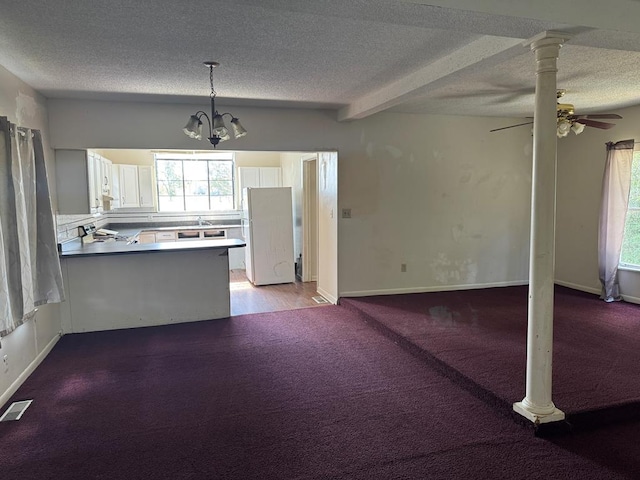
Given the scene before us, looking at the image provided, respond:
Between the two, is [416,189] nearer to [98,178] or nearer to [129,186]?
[98,178]

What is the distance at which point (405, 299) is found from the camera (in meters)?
5.06

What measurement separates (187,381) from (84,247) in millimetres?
2185

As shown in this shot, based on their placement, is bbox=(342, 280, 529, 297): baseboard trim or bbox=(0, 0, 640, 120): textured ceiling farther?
bbox=(342, 280, 529, 297): baseboard trim

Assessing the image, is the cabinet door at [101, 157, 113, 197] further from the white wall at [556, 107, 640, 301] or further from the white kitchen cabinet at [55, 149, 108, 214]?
the white wall at [556, 107, 640, 301]

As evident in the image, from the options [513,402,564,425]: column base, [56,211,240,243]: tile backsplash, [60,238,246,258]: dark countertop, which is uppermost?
[56,211,240,243]: tile backsplash

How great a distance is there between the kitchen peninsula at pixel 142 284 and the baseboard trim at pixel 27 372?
386mm

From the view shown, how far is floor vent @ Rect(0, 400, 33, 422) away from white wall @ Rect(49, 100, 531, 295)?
262 centimetres

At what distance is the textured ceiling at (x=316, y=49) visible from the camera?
2053mm

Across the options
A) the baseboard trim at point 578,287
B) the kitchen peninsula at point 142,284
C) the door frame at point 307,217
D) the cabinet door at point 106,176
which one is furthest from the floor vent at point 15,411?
the baseboard trim at point 578,287

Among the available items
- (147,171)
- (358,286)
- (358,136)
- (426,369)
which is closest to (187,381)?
(426,369)

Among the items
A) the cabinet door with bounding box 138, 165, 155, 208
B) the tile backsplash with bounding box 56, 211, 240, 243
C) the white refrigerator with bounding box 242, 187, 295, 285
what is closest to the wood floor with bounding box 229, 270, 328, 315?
the white refrigerator with bounding box 242, 187, 295, 285

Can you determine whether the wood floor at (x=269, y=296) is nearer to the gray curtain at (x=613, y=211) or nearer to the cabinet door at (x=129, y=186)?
the cabinet door at (x=129, y=186)

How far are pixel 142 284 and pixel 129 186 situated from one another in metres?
3.59

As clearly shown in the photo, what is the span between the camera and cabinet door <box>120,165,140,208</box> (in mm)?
7199
